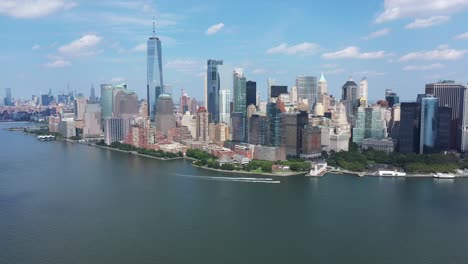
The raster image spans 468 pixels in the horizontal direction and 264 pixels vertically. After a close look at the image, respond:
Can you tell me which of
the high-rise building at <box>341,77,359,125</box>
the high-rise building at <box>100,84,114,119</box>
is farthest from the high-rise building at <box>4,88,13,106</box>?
the high-rise building at <box>341,77,359,125</box>

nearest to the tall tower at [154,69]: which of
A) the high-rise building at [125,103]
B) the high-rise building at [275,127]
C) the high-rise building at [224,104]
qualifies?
the high-rise building at [125,103]

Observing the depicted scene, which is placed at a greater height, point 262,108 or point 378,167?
point 262,108

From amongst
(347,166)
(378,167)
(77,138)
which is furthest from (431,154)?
(77,138)

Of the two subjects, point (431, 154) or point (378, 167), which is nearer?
point (378, 167)

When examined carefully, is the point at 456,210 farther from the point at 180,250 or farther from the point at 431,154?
the point at 431,154

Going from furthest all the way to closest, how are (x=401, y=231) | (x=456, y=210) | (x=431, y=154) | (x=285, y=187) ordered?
(x=431, y=154), (x=285, y=187), (x=456, y=210), (x=401, y=231)

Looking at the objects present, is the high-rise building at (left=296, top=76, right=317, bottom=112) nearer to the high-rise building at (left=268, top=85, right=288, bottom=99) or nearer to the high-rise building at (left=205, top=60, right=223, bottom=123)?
the high-rise building at (left=268, top=85, right=288, bottom=99)

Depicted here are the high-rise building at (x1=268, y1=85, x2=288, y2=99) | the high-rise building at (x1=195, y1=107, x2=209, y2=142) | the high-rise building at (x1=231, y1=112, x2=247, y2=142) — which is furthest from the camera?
the high-rise building at (x1=268, y1=85, x2=288, y2=99)
